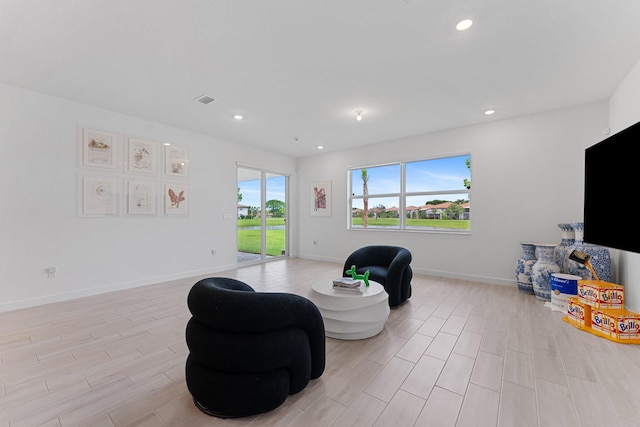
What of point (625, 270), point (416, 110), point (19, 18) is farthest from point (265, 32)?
point (625, 270)

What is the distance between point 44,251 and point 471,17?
18.6ft

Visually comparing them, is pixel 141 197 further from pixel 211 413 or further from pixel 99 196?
pixel 211 413

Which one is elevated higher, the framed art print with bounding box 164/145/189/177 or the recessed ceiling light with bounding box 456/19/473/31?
A: the recessed ceiling light with bounding box 456/19/473/31

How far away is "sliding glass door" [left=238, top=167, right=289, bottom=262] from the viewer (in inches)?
247

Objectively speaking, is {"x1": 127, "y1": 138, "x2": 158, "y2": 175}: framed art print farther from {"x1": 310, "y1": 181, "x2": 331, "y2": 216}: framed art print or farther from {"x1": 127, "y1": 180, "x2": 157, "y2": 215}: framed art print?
{"x1": 310, "y1": 181, "x2": 331, "y2": 216}: framed art print

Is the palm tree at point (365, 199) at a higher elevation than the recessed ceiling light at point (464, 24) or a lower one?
lower

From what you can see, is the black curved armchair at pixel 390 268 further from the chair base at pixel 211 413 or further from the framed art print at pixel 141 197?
the framed art print at pixel 141 197

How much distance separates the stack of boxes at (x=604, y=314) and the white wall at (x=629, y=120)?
244mm

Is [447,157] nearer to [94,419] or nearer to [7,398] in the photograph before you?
[94,419]

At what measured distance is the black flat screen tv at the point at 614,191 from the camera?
177 cm

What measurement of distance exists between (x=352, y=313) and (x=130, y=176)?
428 cm

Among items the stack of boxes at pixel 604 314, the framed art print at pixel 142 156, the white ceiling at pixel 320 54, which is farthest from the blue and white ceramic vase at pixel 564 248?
the framed art print at pixel 142 156

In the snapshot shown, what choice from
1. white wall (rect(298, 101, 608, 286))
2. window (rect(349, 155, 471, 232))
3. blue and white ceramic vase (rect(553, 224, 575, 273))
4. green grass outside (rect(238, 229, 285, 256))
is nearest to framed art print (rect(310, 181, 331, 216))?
window (rect(349, 155, 471, 232))

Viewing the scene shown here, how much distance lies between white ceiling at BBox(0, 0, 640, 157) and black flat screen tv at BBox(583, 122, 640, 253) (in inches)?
44.8
